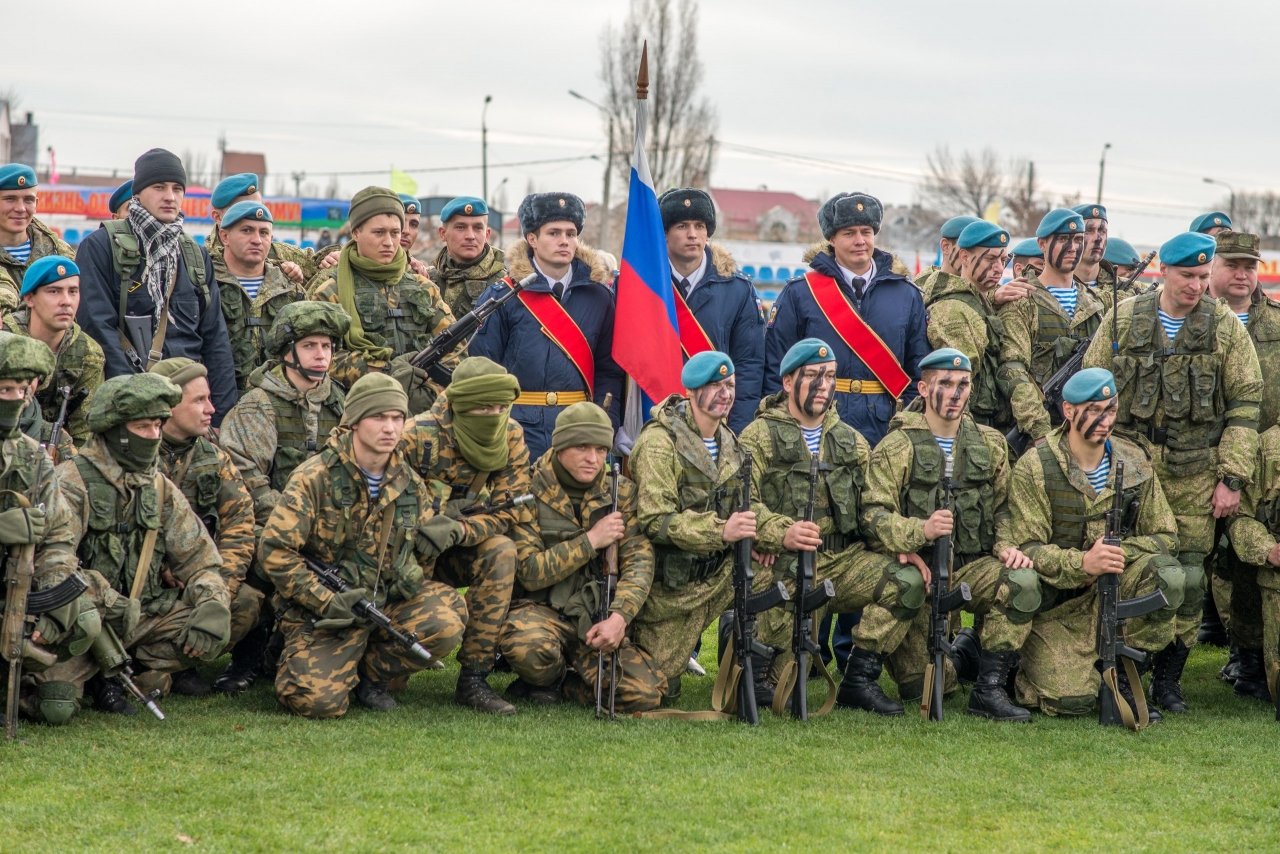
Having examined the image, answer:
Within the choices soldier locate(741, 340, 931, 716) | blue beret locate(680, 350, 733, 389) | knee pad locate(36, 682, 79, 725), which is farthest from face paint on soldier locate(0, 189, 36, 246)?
soldier locate(741, 340, 931, 716)

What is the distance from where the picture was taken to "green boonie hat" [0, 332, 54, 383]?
6.28 meters

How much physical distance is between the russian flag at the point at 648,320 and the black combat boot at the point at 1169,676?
3048 mm

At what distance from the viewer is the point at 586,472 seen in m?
7.48

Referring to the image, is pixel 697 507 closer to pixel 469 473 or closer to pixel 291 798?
pixel 469 473

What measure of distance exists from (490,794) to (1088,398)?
12.1ft

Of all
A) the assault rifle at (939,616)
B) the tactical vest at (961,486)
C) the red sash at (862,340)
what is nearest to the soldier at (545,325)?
the red sash at (862,340)

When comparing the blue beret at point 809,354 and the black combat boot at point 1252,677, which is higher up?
the blue beret at point 809,354

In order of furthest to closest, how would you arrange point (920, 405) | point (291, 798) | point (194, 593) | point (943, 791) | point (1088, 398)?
point (920, 405), point (1088, 398), point (194, 593), point (943, 791), point (291, 798)

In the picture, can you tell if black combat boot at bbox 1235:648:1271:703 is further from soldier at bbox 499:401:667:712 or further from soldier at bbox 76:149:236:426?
soldier at bbox 76:149:236:426

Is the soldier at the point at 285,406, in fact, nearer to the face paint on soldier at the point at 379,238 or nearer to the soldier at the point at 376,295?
the soldier at the point at 376,295

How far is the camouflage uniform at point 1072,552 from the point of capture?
7551mm

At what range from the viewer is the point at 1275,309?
845 centimetres

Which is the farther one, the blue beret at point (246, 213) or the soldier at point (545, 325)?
the blue beret at point (246, 213)

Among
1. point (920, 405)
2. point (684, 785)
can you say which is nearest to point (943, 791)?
point (684, 785)
